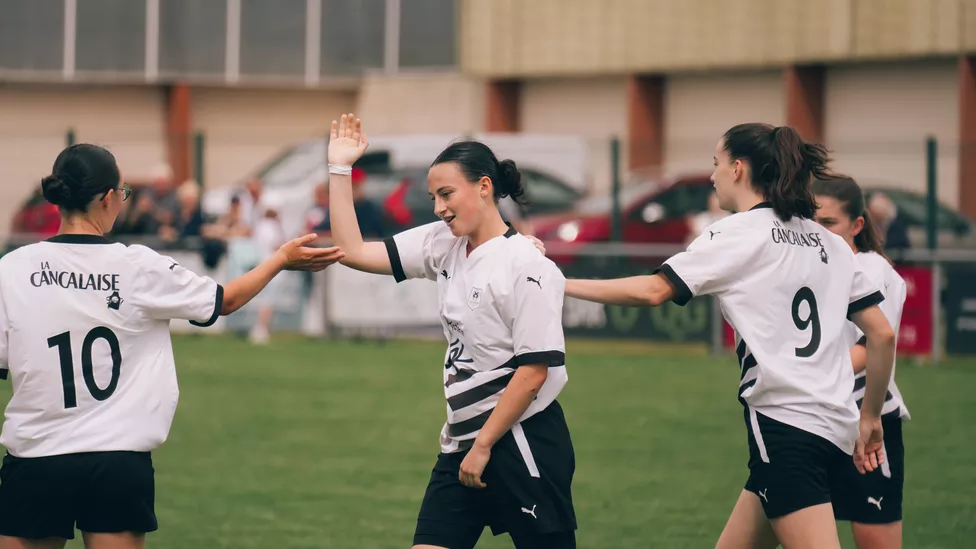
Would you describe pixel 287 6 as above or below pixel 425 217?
above

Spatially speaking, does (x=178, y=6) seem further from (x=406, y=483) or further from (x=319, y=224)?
(x=406, y=483)

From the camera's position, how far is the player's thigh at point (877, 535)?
17.9 feet

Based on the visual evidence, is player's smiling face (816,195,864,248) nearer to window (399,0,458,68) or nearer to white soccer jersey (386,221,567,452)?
white soccer jersey (386,221,567,452)

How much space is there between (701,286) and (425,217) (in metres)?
15.2

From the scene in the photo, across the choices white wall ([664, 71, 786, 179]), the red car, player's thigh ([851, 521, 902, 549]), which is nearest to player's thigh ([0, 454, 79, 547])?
player's thigh ([851, 521, 902, 549])

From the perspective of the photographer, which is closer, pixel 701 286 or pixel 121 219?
pixel 701 286

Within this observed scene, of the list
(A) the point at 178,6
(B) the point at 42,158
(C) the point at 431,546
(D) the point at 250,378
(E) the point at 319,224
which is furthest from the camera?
(A) the point at 178,6

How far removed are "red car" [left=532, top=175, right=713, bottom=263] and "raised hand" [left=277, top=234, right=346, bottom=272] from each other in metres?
13.3

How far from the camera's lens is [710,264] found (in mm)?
4762

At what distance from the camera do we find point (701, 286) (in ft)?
15.7

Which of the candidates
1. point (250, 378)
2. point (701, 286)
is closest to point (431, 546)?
point (701, 286)

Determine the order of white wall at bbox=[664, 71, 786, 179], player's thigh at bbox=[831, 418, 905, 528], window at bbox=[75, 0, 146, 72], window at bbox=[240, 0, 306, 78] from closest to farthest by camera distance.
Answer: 1. player's thigh at bbox=[831, 418, 905, 528]
2. white wall at bbox=[664, 71, 786, 179]
3. window at bbox=[75, 0, 146, 72]
4. window at bbox=[240, 0, 306, 78]

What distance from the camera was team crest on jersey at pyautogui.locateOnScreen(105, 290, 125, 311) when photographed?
458cm

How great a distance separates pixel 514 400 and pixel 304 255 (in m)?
0.92
